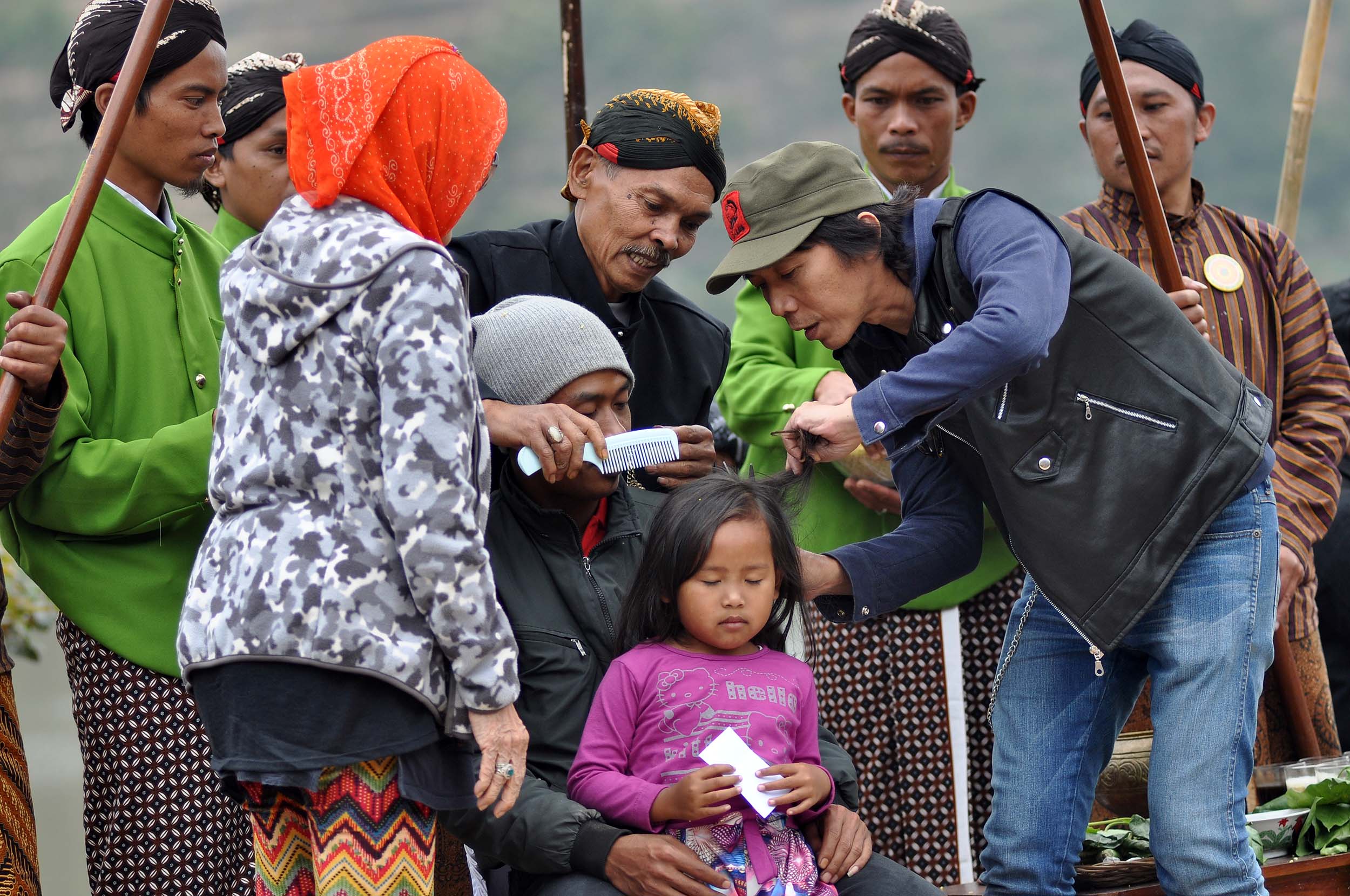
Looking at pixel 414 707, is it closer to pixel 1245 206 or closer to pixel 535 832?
pixel 535 832

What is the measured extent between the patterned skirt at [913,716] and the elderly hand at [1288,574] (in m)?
0.63

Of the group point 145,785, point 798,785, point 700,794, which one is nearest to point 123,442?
point 145,785

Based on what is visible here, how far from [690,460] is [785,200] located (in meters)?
0.55

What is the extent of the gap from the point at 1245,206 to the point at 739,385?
368cm

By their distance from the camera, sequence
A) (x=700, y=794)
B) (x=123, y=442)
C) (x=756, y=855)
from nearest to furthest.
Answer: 1. (x=700, y=794)
2. (x=756, y=855)
3. (x=123, y=442)

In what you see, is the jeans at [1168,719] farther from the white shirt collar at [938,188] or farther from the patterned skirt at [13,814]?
the patterned skirt at [13,814]

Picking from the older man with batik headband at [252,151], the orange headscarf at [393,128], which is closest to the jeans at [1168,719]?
the orange headscarf at [393,128]

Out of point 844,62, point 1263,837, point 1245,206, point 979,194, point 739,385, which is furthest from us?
point 1245,206

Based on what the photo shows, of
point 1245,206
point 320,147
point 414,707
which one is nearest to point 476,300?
point 320,147

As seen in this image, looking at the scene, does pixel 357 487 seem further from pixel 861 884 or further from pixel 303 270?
pixel 861 884

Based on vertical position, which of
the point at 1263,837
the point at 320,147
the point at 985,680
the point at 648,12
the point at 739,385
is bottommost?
the point at 1263,837

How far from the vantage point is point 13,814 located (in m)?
2.55

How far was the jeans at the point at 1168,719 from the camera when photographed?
2385 millimetres

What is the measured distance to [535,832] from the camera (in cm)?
228
